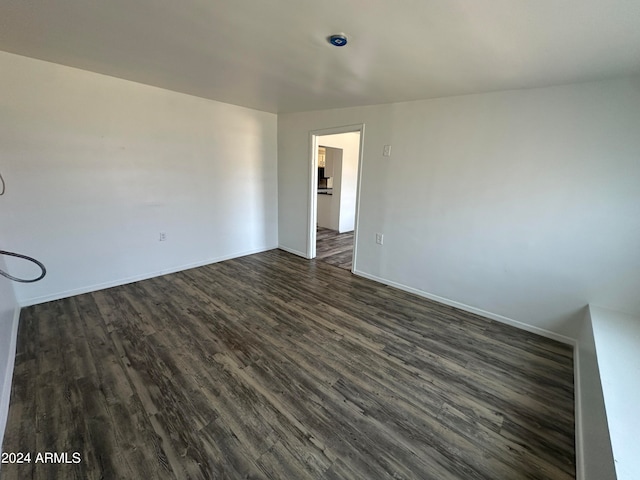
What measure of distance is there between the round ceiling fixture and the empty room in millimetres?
15


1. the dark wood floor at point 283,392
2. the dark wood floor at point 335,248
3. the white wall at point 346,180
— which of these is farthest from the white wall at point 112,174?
the white wall at point 346,180

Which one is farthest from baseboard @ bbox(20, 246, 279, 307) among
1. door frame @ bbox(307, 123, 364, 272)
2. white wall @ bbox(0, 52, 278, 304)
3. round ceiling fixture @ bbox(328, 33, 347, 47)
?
round ceiling fixture @ bbox(328, 33, 347, 47)

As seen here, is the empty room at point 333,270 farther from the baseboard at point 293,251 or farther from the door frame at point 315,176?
the baseboard at point 293,251

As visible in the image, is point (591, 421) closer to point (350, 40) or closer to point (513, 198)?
point (513, 198)

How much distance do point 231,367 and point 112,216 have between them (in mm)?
2392

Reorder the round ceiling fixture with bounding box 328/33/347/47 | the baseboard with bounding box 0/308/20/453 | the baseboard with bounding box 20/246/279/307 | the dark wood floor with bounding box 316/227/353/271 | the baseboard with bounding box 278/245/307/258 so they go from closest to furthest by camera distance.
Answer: the baseboard with bounding box 0/308/20/453
the round ceiling fixture with bounding box 328/33/347/47
the baseboard with bounding box 20/246/279/307
the dark wood floor with bounding box 316/227/353/271
the baseboard with bounding box 278/245/307/258

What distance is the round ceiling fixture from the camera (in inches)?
65.0

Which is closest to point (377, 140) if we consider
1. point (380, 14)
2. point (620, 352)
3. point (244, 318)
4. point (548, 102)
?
point (548, 102)

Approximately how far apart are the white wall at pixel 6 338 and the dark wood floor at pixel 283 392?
7cm

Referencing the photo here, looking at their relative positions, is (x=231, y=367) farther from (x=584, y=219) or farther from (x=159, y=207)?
(x=584, y=219)

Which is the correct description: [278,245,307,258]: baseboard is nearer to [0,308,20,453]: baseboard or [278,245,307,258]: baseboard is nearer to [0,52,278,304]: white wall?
[0,52,278,304]: white wall

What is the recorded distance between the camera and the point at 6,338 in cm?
194

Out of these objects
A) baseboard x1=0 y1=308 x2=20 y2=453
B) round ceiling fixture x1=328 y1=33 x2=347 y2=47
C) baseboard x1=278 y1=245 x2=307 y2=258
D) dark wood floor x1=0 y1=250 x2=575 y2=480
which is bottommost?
dark wood floor x1=0 y1=250 x2=575 y2=480

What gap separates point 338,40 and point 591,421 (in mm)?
2641
